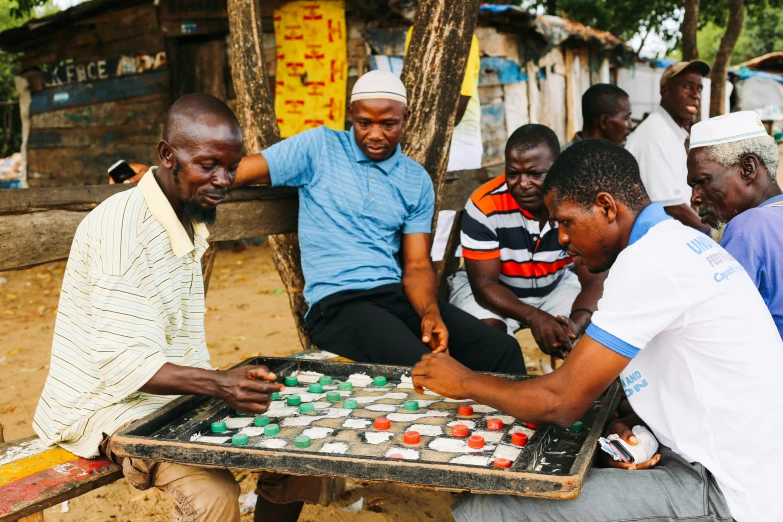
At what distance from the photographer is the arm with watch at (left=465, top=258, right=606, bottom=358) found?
3750 mm

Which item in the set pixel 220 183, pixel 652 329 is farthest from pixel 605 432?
pixel 220 183

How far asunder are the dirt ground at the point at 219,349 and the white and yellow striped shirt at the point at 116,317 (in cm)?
119

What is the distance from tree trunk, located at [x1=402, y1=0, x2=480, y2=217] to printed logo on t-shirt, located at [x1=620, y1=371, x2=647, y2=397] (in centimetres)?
206

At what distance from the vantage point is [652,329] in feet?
6.61

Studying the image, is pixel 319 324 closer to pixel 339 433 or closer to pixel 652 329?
pixel 339 433

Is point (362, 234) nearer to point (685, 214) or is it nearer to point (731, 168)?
point (731, 168)

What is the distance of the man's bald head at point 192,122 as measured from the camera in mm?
2463

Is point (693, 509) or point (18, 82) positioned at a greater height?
point (18, 82)

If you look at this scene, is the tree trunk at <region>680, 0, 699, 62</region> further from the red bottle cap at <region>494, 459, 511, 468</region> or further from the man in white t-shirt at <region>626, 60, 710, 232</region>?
the red bottle cap at <region>494, 459, 511, 468</region>

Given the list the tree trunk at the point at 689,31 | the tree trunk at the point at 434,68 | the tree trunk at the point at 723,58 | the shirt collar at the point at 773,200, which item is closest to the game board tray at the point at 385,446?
the shirt collar at the point at 773,200

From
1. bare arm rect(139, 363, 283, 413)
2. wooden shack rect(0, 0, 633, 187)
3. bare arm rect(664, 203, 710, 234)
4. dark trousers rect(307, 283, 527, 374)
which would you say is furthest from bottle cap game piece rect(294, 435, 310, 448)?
wooden shack rect(0, 0, 633, 187)

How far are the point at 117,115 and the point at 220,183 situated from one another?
8.16 metres

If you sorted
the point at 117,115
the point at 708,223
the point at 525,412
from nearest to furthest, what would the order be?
the point at 525,412
the point at 708,223
the point at 117,115

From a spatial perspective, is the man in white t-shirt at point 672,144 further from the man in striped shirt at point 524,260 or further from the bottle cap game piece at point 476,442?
the bottle cap game piece at point 476,442
